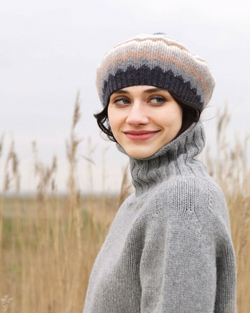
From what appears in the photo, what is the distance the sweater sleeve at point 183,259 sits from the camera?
2.14 feet

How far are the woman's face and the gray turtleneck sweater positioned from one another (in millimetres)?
27

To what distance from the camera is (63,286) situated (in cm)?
152

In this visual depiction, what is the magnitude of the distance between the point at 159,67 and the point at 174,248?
40cm

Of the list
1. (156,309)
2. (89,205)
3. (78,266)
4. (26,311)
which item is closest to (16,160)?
(89,205)

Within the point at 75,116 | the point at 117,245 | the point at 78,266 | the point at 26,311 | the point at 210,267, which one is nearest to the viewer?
the point at 210,267

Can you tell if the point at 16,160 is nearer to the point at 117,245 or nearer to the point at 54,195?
the point at 54,195

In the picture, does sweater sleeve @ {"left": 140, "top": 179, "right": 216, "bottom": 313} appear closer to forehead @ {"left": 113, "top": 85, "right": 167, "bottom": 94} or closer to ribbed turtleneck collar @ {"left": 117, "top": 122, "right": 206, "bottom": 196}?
ribbed turtleneck collar @ {"left": 117, "top": 122, "right": 206, "bottom": 196}

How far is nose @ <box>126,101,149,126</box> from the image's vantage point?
2.55 ft

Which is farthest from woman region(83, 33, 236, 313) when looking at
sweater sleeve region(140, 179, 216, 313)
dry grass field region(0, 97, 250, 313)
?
dry grass field region(0, 97, 250, 313)

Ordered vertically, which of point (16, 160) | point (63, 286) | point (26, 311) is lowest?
A: point (26, 311)

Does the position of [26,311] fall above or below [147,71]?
below

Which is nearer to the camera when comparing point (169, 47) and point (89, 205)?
point (169, 47)

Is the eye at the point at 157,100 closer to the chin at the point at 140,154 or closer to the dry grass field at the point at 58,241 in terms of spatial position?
the chin at the point at 140,154

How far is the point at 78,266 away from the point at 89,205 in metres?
0.28
